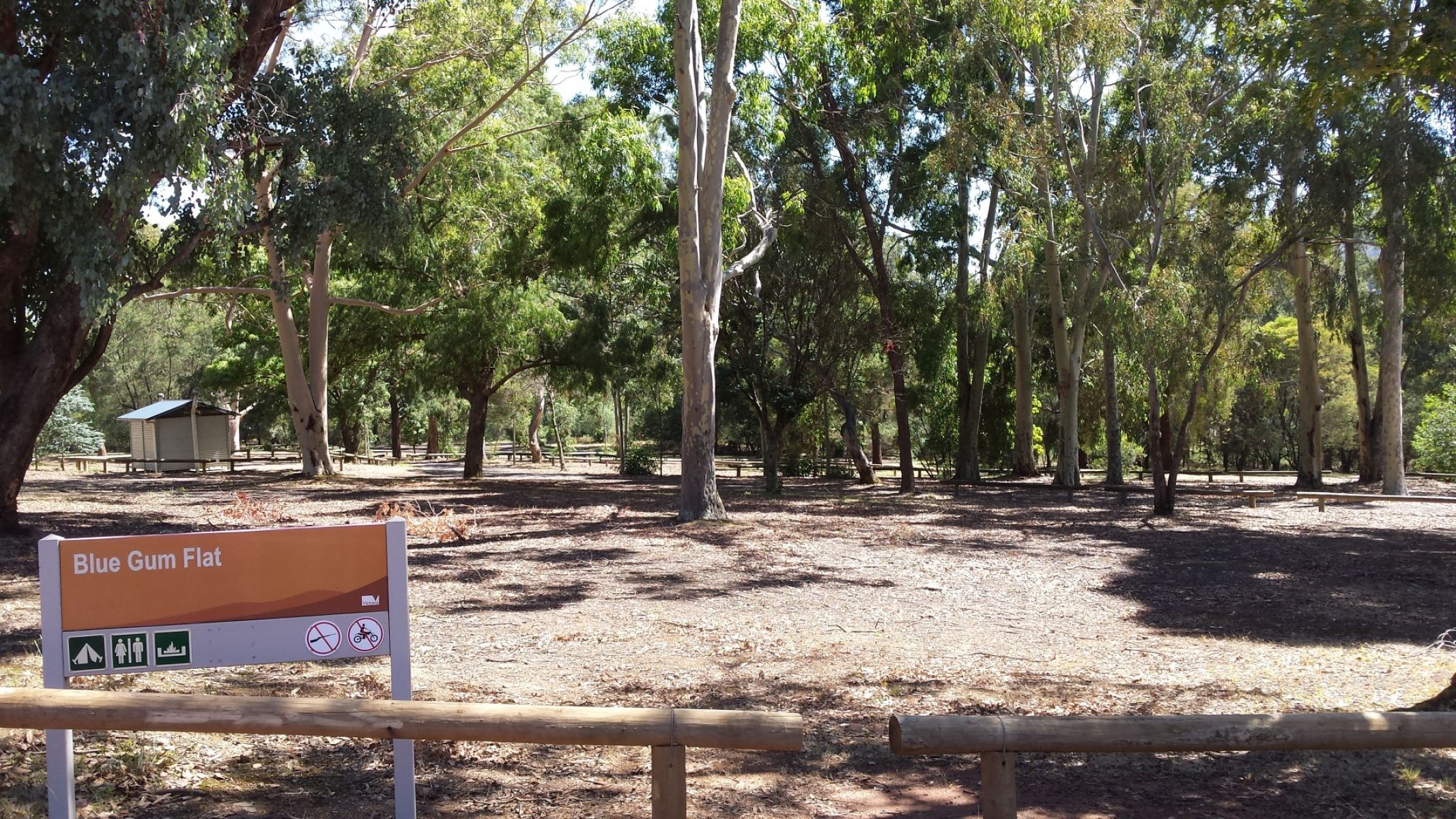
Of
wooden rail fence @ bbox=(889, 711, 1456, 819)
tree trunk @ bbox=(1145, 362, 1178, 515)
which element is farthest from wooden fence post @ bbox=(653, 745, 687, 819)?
tree trunk @ bbox=(1145, 362, 1178, 515)

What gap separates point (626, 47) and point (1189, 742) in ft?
69.5

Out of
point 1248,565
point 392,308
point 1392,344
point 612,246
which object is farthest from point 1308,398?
point 392,308

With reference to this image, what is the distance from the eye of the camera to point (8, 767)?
17.0 ft

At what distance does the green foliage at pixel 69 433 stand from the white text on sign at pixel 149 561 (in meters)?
39.7

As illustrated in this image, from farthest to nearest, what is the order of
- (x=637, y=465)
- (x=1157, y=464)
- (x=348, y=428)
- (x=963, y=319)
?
(x=348, y=428) → (x=637, y=465) → (x=963, y=319) → (x=1157, y=464)

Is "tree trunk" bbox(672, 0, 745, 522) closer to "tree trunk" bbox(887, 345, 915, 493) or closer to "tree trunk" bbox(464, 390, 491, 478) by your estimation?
"tree trunk" bbox(887, 345, 915, 493)

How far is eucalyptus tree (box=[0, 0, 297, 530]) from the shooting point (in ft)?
36.1

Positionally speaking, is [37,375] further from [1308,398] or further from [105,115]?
[1308,398]

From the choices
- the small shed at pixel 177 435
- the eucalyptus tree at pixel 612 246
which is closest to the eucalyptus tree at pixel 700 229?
the eucalyptus tree at pixel 612 246

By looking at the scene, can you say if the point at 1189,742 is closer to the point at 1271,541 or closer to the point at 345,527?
the point at 345,527

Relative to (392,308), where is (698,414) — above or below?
below

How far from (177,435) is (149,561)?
37.0 meters

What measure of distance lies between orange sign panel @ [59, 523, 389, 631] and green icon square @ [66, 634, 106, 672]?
46mm

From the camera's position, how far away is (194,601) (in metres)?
4.11
